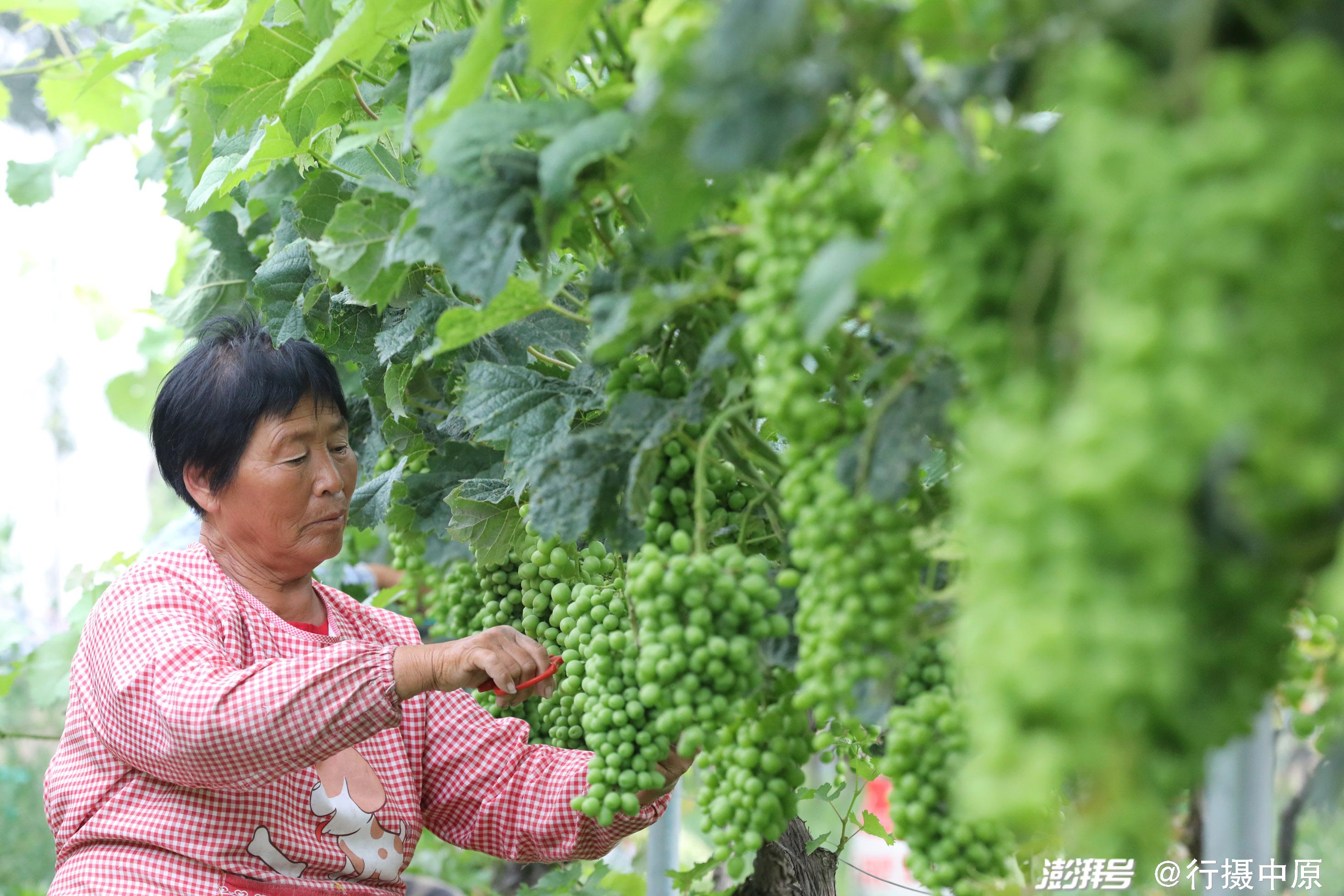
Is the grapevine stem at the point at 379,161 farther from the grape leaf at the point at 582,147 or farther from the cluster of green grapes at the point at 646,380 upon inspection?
the grape leaf at the point at 582,147

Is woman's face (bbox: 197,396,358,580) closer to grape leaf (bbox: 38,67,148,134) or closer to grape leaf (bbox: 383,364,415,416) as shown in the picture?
grape leaf (bbox: 383,364,415,416)

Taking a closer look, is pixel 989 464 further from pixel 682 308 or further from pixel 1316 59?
pixel 682 308

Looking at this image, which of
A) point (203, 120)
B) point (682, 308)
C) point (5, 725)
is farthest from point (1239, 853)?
point (5, 725)

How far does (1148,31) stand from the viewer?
0.45 metres

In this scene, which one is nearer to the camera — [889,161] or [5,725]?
[889,161]

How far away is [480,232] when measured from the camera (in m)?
0.77

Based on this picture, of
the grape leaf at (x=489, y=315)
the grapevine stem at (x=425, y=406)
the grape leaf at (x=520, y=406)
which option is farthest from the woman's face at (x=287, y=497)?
the grape leaf at (x=489, y=315)

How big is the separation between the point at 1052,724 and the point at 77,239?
7466 millimetres

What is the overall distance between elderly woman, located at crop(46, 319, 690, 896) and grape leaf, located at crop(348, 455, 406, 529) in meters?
0.08

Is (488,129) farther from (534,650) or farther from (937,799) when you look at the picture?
Result: (534,650)

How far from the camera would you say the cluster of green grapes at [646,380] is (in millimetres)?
909

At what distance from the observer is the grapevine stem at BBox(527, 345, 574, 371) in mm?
1294

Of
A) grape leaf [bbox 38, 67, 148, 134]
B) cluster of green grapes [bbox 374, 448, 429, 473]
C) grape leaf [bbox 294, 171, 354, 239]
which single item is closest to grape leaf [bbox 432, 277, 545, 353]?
grape leaf [bbox 294, 171, 354, 239]

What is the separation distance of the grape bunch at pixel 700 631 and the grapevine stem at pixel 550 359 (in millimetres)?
525
